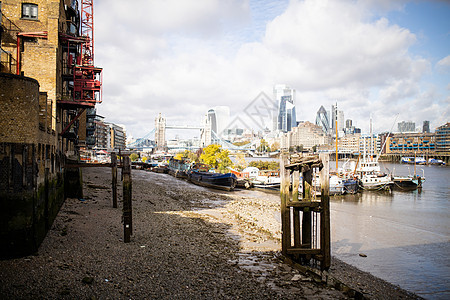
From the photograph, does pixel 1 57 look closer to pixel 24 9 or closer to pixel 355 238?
pixel 24 9

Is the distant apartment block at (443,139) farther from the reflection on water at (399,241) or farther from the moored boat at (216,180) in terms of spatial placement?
the moored boat at (216,180)

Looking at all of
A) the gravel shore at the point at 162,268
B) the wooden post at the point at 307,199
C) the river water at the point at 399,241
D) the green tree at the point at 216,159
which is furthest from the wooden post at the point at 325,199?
the green tree at the point at 216,159

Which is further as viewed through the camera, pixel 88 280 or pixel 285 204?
pixel 285 204

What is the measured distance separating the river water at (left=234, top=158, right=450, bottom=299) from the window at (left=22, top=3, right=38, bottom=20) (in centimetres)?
2562

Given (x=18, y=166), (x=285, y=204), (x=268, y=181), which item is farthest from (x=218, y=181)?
(x=18, y=166)

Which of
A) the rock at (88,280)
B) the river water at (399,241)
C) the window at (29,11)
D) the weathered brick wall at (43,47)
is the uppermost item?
the window at (29,11)

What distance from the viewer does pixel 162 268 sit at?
35.4 ft

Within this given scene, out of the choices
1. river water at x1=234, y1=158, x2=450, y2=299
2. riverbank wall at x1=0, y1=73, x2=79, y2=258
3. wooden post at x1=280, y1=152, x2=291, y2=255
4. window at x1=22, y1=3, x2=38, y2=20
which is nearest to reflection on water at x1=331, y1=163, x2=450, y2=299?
river water at x1=234, y1=158, x2=450, y2=299

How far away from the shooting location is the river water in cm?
1345

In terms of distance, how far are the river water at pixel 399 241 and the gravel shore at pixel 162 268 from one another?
194 centimetres

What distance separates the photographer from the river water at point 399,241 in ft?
44.1

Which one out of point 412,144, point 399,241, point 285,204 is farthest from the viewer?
point 412,144

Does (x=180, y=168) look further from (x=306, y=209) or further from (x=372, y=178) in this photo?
(x=306, y=209)

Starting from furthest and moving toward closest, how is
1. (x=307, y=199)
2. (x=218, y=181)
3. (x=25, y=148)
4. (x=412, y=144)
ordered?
(x=412, y=144), (x=218, y=181), (x=307, y=199), (x=25, y=148)
